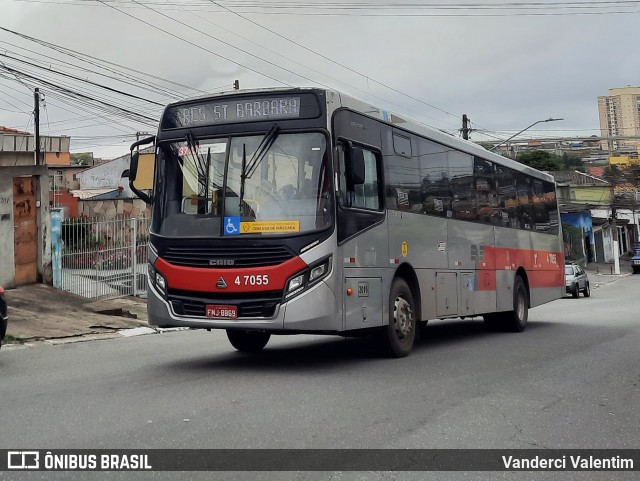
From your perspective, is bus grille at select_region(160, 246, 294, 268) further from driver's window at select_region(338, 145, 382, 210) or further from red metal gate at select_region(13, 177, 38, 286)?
Answer: red metal gate at select_region(13, 177, 38, 286)

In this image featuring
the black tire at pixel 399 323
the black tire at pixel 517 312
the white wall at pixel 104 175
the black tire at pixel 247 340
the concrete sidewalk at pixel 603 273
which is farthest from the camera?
the white wall at pixel 104 175

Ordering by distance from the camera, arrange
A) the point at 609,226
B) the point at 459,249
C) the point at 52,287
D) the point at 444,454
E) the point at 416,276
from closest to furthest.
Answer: the point at 444,454
the point at 416,276
the point at 459,249
the point at 52,287
the point at 609,226

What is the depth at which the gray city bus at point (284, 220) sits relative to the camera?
810 centimetres

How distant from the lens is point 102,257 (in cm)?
1855

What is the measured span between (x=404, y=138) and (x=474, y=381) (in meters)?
4.05

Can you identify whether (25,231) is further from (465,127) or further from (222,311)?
(465,127)

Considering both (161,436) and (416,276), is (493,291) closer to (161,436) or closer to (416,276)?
(416,276)

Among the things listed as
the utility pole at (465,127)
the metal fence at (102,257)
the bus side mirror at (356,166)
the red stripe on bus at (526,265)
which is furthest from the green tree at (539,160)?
the bus side mirror at (356,166)

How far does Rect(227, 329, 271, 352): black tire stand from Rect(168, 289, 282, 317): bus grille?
1.90 metres

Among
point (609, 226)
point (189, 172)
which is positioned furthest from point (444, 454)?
point (609, 226)

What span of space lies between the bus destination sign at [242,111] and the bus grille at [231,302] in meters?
2.14

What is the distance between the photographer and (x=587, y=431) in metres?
5.95

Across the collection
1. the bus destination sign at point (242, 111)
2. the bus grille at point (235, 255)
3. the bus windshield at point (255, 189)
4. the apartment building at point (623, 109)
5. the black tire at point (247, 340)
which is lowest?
the black tire at point (247, 340)

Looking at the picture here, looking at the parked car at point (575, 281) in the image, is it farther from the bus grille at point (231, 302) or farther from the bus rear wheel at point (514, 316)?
the bus grille at point (231, 302)
